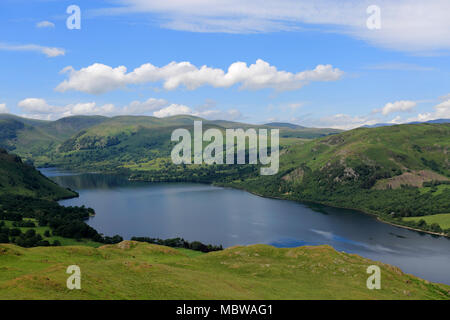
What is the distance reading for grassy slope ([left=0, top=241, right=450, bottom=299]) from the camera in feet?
160

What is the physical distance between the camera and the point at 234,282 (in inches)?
2467

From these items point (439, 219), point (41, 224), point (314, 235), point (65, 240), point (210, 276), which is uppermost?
point (210, 276)

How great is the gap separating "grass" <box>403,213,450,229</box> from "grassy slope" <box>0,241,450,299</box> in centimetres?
11857

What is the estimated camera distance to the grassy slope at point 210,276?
4881 centimetres

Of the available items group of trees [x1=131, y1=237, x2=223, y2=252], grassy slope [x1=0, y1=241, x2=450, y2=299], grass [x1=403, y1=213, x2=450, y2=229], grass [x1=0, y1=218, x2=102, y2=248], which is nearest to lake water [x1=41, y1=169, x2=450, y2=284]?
group of trees [x1=131, y1=237, x2=223, y2=252]

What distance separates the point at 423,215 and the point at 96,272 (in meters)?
196

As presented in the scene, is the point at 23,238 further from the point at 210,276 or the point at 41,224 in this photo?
the point at 210,276

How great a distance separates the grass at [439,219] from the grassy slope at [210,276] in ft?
389

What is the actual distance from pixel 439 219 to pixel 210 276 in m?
166

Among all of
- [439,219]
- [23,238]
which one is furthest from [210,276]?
[439,219]

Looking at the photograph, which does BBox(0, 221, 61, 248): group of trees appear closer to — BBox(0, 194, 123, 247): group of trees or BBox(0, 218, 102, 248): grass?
BBox(0, 194, 123, 247): group of trees

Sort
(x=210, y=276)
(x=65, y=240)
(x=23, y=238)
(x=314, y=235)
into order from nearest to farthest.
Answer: (x=210, y=276) → (x=23, y=238) → (x=65, y=240) → (x=314, y=235)

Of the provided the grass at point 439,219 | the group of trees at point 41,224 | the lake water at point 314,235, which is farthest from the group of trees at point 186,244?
the grass at point 439,219

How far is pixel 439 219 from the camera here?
184 metres
